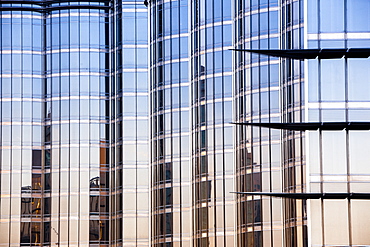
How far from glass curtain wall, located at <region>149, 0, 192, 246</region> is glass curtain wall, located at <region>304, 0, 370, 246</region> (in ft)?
145

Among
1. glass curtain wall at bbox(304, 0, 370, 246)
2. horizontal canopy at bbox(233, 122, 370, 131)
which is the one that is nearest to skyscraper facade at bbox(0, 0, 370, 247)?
glass curtain wall at bbox(304, 0, 370, 246)

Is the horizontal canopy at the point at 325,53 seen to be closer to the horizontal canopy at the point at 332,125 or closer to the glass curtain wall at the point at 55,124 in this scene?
the horizontal canopy at the point at 332,125

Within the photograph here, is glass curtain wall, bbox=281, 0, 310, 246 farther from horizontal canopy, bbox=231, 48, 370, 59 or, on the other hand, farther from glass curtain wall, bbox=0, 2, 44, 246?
horizontal canopy, bbox=231, 48, 370, 59

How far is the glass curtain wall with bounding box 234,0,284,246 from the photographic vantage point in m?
76.1

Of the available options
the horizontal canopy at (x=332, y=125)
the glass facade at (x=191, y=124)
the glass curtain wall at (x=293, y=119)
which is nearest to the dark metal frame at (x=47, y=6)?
the glass facade at (x=191, y=124)

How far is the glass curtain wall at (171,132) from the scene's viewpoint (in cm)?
8262

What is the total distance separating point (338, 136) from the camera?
3903cm

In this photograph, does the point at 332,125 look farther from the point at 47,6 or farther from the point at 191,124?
the point at 47,6

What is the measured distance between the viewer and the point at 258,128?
254 ft

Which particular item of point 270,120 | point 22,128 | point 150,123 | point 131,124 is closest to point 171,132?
point 150,123

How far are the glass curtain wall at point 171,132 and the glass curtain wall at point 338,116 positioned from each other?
44151 mm

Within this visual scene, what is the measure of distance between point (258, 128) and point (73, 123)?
69.3 feet

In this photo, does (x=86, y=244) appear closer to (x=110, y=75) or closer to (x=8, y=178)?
(x=8, y=178)

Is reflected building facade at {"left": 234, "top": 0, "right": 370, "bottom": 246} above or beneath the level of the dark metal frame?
beneath
